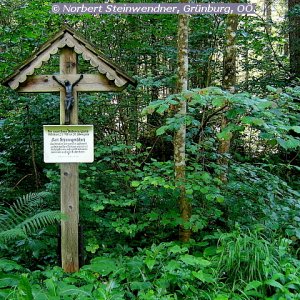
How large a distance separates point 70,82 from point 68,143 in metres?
0.62

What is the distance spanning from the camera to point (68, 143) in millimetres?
3625

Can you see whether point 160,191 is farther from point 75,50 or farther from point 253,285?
point 75,50

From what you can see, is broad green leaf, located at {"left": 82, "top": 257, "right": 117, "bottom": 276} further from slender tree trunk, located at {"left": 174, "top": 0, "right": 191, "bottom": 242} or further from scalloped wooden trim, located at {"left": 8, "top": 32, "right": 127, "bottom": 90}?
scalloped wooden trim, located at {"left": 8, "top": 32, "right": 127, "bottom": 90}

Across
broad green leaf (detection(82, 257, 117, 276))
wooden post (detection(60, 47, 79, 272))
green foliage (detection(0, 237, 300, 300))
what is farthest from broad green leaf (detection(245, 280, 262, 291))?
wooden post (detection(60, 47, 79, 272))

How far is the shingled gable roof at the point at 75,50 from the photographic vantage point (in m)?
3.53

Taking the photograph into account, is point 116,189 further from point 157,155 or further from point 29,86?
point 157,155

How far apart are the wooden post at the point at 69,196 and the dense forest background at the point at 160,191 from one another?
226 mm

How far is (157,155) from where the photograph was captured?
7777mm

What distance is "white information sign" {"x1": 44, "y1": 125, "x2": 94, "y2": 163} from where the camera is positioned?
11.8 feet

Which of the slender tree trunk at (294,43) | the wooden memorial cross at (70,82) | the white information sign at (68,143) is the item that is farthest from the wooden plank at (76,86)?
the slender tree trunk at (294,43)

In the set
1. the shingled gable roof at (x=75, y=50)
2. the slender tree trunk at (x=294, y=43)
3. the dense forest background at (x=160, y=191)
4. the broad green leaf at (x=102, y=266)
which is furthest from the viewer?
the slender tree trunk at (x=294, y=43)

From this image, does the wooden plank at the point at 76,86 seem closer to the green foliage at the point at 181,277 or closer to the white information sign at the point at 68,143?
the white information sign at the point at 68,143

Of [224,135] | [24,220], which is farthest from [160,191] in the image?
[24,220]

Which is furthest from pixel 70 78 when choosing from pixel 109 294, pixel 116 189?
pixel 109 294
